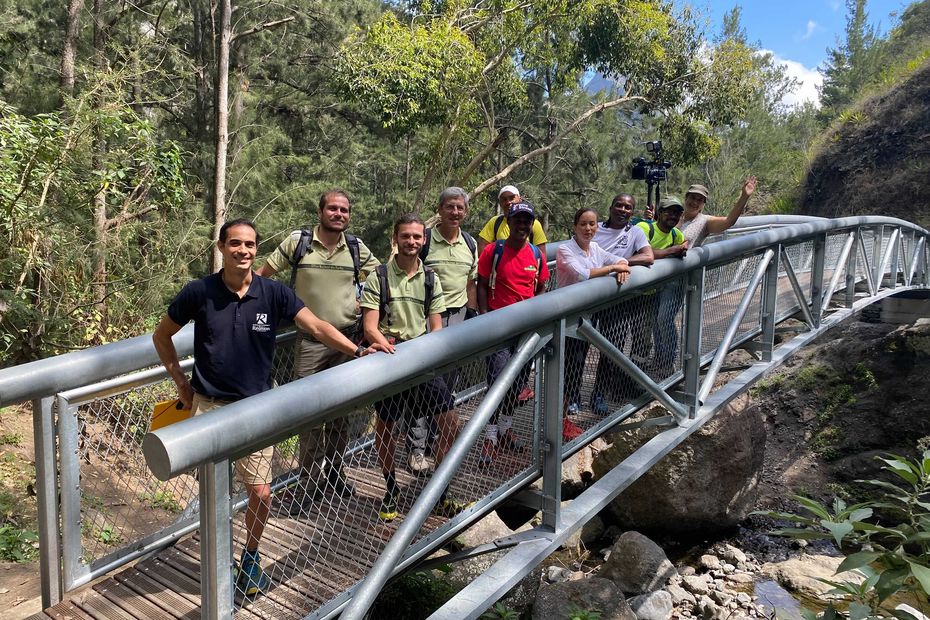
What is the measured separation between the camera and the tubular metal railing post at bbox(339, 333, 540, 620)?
207cm

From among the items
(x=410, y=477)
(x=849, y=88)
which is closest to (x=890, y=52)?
(x=849, y=88)

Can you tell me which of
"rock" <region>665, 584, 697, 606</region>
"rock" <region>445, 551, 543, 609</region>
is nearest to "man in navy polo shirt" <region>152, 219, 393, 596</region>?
"rock" <region>445, 551, 543, 609</region>

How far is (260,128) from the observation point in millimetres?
15227

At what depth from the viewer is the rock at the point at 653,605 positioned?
5855 mm

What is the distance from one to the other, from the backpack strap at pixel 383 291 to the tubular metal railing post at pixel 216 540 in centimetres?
148

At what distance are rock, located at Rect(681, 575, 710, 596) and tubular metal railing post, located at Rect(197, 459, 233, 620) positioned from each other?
5.79m

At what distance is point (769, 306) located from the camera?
537 cm

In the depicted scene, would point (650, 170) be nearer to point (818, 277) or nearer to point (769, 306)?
point (769, 306)

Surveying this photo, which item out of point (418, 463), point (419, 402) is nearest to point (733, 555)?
point (418, 463)

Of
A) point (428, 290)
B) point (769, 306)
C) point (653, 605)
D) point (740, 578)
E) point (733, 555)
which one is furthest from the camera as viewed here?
point (733, 555)

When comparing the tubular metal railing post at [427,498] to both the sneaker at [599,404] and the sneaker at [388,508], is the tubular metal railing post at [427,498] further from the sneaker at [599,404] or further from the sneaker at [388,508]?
the sneaker at [599,404]

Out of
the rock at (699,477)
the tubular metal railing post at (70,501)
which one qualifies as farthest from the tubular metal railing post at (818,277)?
the tubular metal railing post at (70,501)

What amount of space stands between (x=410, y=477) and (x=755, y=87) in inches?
629

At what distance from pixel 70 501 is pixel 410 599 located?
253 cm
